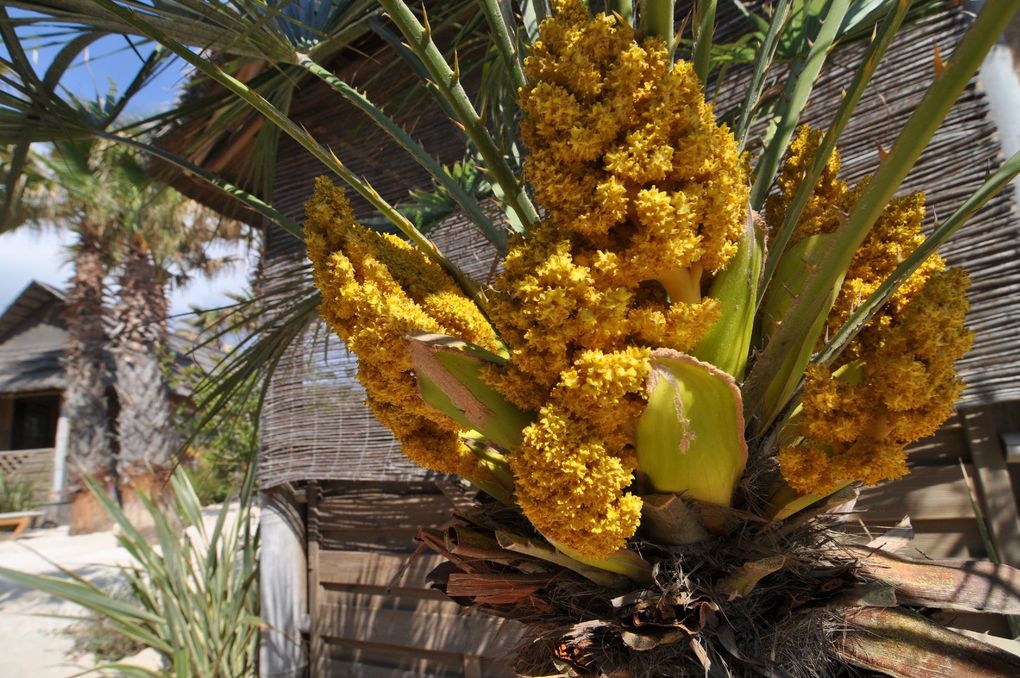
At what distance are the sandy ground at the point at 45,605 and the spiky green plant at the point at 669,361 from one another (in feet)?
13.0

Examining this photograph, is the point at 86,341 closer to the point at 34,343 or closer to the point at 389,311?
the point at 34,343

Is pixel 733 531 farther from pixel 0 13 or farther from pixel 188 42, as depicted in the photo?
pixel 0 13

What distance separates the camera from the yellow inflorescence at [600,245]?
63 cm

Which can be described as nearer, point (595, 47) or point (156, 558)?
point (595, 47)

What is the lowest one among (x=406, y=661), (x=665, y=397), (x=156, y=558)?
(x=406, y=661)

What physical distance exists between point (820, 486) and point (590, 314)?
320 millimetres

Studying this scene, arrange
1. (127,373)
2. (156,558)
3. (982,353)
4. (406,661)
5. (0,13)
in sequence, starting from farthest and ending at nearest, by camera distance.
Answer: (127,373) → (156,558) → (406,661) → (982,353) → (0,13)

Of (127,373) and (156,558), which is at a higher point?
(127,373)

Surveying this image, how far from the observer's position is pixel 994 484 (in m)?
1.73

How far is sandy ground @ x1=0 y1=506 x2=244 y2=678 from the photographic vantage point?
5855 millimetres

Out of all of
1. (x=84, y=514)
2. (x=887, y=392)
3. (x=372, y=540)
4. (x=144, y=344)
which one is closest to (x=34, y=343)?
(x=84, y=514)

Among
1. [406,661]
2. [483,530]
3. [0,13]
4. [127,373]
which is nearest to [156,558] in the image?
[406,661]

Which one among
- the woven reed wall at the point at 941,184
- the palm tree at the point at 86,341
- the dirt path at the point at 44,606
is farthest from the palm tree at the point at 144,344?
the woven reed wall at the point at 941,184

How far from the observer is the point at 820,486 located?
0.69 metres
